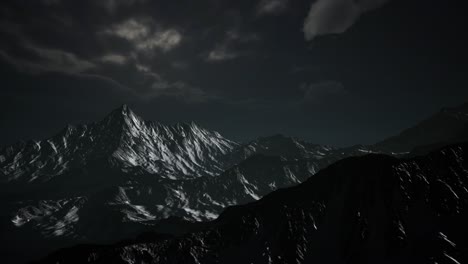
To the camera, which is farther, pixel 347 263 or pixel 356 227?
pixel 356 227

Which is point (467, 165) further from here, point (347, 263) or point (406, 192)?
point (347, 263)

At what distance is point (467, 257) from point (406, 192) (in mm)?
44894

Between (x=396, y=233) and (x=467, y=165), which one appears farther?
(x=467, y=165)

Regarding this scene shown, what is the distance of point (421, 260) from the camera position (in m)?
160

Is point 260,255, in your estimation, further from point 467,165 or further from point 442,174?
point 467,165

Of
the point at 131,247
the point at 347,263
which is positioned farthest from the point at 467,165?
the point at 131,247

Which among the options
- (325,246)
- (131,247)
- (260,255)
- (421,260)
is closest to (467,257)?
(421,260)

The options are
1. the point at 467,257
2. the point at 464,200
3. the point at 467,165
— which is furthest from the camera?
the point at 467,165

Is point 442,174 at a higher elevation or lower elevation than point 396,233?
higher

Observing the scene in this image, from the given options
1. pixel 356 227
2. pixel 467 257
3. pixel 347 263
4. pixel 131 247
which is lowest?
pixel 467 257

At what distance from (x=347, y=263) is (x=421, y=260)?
33.3 metres

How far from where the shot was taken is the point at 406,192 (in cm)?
19112

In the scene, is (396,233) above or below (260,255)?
below

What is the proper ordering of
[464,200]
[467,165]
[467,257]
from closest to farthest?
1. [467,257]
2. [464,200]
3. [467,165]
